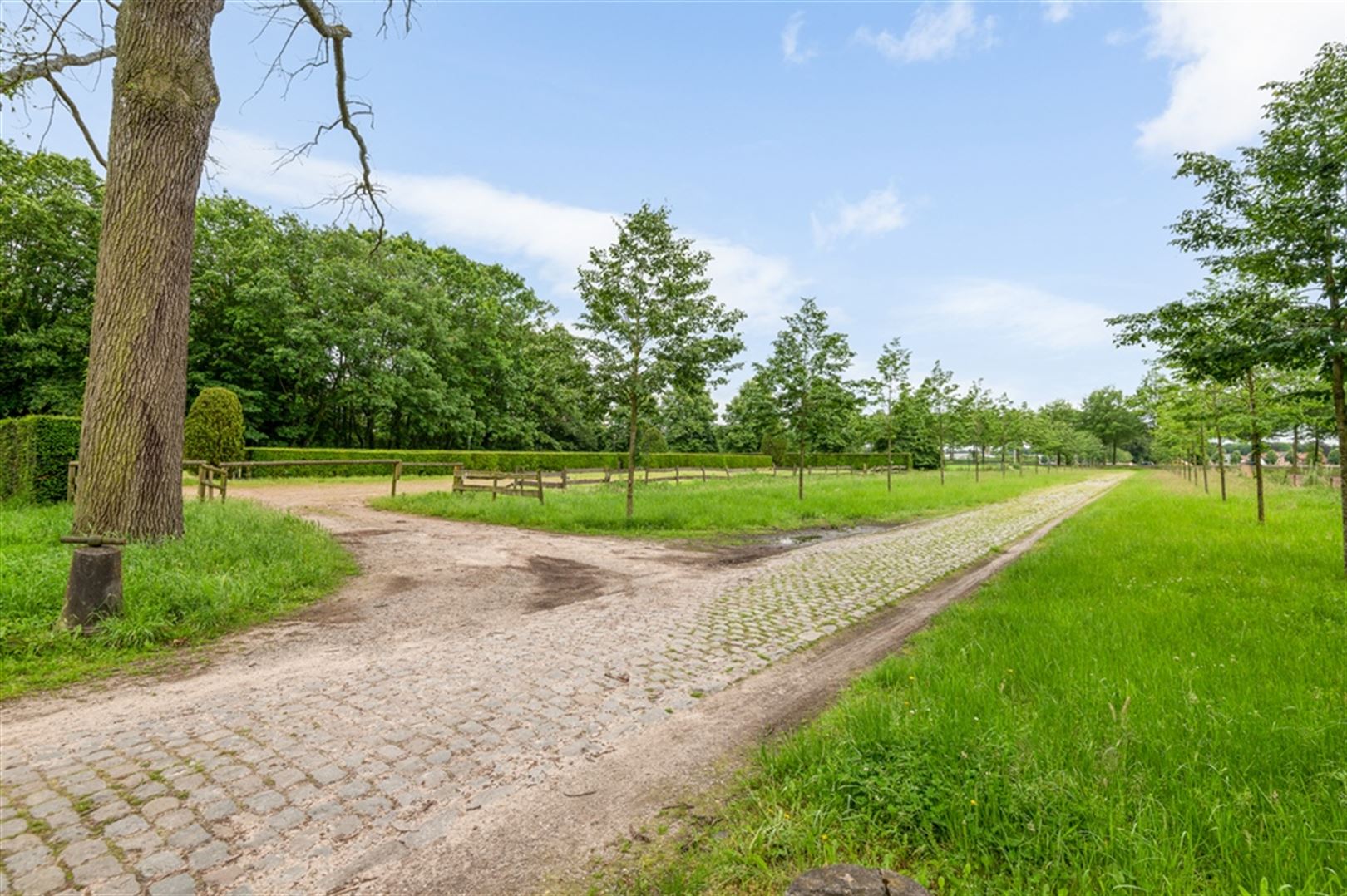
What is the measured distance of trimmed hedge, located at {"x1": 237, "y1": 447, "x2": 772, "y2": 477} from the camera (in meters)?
25.2

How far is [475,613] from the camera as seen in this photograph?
6043 mm

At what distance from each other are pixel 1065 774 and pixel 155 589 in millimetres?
7275

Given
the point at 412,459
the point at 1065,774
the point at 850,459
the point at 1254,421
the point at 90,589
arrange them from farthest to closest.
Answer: the point at 850,459, the point at 412,459, the point at 1254,421, the point at 90,589, the point at 1065,774

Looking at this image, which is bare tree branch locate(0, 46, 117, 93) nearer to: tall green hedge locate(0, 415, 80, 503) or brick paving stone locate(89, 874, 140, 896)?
tall green hedge locate(0, 415, 80, 503)

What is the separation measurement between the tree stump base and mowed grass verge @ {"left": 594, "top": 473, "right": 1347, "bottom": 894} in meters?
5.31

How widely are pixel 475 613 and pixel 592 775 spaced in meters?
3.52

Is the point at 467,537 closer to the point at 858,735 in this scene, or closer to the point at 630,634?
the point at 630,634

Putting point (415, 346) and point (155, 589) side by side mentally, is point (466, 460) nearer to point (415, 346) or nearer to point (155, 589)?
point (415, 346)

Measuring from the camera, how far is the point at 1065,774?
2582mm

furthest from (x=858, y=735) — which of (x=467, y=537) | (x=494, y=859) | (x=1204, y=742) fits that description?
(x=467, y=537)

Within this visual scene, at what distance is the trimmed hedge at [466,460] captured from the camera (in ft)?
82.6

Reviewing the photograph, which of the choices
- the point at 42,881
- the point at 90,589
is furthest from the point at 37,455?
the point at 42,881

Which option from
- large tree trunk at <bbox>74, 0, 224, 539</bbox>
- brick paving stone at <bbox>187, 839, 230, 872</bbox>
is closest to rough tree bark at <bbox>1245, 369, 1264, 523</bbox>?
brick paving stone at <bbox>187, 839, 230, 872</bbox>

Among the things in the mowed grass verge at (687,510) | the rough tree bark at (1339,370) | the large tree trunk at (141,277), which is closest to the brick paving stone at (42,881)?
the large tree trunk at (141,277)
